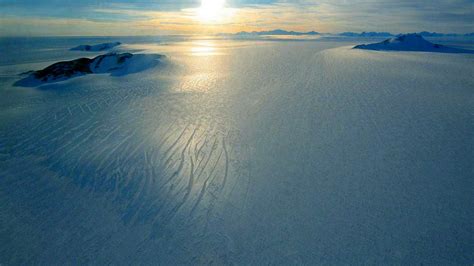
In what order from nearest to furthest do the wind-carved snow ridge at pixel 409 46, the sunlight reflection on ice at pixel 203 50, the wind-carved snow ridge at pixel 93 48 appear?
the sunlight reflection on ice at pixel 203 50 → the wind-carved snow ridge at pixel 409 46 → the wind-carved snow ridge at pixel 93 48

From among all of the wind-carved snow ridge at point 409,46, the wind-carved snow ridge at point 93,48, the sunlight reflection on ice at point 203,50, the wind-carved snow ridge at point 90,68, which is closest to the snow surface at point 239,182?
the wind-carved snow ridge at point 90,68

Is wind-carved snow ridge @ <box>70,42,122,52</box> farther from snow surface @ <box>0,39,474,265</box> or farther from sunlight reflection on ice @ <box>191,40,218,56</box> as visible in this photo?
snow surface @ <box>0,39,474,265</box>

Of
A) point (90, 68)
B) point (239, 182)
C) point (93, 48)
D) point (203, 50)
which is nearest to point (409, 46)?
point (203, 50)

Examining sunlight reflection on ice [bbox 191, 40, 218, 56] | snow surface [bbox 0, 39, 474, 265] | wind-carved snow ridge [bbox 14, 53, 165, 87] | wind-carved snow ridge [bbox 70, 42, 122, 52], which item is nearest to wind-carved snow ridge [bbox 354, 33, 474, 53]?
sunlight reflection on ice [bbox 191, 40, 218, 56]

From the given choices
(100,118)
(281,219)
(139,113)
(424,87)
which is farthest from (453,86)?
(100,118)

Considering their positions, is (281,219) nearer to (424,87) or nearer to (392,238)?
(392,238)

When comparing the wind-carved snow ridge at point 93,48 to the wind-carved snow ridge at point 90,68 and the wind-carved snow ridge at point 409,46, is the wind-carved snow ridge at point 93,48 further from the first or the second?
the wind-carved snow ridge at point 409,46

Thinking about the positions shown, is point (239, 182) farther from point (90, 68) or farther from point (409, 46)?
point (409, 46)
